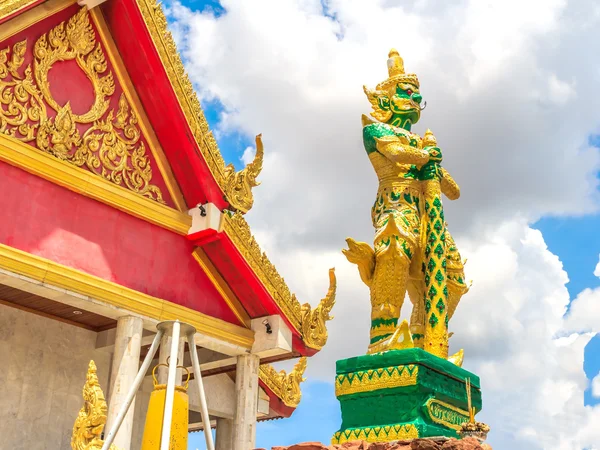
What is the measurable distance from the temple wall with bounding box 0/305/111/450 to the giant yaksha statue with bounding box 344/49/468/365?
3773mm

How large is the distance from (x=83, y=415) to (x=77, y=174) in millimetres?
2322

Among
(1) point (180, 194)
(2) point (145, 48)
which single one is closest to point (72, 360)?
(1) point (180, 194)

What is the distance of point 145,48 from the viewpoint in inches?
332

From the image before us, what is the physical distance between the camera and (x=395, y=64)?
7.82 m

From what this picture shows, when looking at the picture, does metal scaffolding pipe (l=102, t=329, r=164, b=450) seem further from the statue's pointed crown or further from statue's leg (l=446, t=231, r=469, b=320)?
the statue's pointed crown

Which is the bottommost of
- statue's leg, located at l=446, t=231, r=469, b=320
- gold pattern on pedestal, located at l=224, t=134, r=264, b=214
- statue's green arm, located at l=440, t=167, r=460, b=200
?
statue's leg, located at l=446, t=231, r=469, b=320

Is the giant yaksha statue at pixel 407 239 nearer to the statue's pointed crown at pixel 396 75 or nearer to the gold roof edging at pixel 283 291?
the statue's pointed crown at pixel 396 75

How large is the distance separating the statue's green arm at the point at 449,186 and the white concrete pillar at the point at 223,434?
5.08m

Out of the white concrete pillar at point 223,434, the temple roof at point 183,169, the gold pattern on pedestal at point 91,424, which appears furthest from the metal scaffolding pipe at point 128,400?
the white concrete pillar at point 223,434

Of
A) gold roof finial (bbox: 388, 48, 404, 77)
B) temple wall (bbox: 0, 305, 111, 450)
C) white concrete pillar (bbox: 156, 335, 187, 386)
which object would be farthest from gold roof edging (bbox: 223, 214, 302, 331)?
gold roof finial (bbox: 388, 48, 404, 77)

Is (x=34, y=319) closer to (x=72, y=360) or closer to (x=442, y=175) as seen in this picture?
(x=72, y=360)

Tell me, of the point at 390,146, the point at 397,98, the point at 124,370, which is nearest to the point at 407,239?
the point at 390,146

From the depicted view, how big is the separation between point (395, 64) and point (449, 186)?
1.34 metres

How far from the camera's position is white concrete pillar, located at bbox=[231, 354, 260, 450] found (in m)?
8.48
